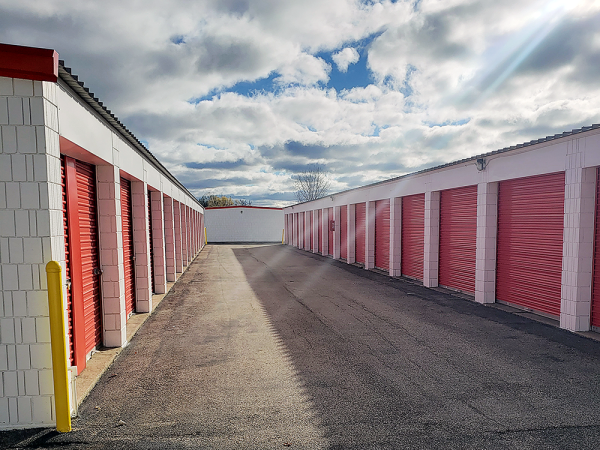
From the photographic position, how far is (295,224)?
3378 cm

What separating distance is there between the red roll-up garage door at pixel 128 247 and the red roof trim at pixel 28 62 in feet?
14.3

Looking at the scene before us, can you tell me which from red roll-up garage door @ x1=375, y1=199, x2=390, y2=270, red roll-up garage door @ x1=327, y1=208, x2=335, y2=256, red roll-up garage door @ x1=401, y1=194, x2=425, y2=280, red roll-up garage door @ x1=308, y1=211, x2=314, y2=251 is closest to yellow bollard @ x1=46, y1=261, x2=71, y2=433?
red roll-up garage door @ x1=401, y1=194, x2=425, y2=280

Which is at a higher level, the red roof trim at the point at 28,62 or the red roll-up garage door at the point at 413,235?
the red roof trim at the point at 28,62

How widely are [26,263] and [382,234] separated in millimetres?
14099

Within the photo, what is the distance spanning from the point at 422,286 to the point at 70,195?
1089 centimetres

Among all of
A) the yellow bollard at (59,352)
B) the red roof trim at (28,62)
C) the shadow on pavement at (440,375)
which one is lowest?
the shadow on pavement at (440,375)

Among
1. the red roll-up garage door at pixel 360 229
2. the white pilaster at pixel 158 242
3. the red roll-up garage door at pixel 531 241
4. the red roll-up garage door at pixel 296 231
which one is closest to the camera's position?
the red roll-up garage door at pixel 531 241

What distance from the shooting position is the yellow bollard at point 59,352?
12.5 feet

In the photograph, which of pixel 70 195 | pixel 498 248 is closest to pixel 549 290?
pixel 498 248

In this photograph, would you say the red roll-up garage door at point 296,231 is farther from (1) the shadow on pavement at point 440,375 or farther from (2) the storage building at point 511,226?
(1) the shadow on pavement at point 440,375

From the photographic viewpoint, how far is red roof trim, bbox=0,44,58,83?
12.4ft

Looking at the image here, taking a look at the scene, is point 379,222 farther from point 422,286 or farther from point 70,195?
point 70,195

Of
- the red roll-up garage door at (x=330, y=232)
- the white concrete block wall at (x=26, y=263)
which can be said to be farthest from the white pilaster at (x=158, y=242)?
the red roll-up garage door at (x=330, y=232)

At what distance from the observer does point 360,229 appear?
18.8 m
